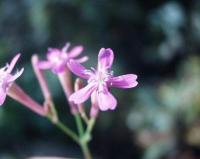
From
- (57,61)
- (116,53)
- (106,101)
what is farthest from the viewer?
(116,53)

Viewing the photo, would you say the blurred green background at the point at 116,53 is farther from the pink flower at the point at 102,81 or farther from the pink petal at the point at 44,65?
the pink flower at the point at 102,81

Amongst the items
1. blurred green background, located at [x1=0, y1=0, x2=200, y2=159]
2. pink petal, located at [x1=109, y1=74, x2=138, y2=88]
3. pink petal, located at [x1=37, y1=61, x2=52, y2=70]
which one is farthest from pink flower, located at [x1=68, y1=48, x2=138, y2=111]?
blurred green background, located at [x1=0, y1=0, x2=200, y2=159]

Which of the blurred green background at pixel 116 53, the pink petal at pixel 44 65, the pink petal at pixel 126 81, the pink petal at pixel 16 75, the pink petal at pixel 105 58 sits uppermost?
the blurred green background at pixel 116 53

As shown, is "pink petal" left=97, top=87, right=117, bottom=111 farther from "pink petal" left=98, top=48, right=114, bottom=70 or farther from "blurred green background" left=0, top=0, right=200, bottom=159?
"blurred green background" left=0, top=0, right=200, bottom=159

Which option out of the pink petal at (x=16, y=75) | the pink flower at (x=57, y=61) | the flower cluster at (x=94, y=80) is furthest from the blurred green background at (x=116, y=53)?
the pink petal at (x=16, y=75)

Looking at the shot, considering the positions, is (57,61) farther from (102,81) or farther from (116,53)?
(116,53)

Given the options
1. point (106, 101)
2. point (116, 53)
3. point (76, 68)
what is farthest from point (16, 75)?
point (116, 53)
